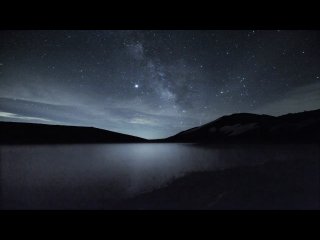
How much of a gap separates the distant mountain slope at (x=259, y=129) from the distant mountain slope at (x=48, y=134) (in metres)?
64.4

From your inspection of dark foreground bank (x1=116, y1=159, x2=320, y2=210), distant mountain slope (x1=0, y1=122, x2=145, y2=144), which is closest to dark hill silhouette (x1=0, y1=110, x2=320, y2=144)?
distant mountain slope (x1=0, y1=122, x2=145, y2=144)

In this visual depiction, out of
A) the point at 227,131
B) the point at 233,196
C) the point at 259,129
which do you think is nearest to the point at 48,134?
the point at 227,131

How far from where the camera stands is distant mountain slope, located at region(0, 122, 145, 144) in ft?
317

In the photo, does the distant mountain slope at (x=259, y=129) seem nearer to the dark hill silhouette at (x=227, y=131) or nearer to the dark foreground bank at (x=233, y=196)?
the dark hill silhouette at (x=227, y=131)

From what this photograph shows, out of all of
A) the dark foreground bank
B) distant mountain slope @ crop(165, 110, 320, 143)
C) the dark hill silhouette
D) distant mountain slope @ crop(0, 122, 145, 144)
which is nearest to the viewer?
the dark foreground bank

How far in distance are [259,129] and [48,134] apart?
116 m

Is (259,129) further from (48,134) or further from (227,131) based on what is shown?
(48,134)

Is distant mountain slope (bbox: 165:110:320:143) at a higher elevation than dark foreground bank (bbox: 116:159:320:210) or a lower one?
higher

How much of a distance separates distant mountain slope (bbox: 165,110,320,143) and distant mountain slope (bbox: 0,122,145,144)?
6437 cm

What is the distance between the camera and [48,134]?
10369 centimetres

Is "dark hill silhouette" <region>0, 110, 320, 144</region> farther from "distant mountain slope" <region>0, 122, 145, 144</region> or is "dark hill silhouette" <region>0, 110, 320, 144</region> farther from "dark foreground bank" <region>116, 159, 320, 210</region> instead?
"dark foreground bank" <region>116, 159, 320, 210</region>

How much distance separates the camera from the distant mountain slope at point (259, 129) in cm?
7794
